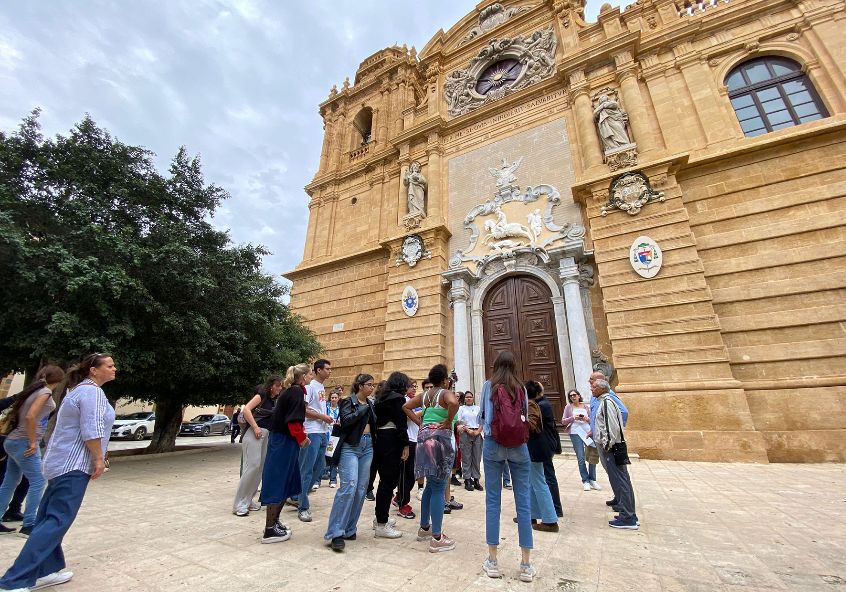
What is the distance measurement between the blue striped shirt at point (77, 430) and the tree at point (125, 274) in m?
4.69

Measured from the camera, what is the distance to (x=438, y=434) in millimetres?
3650

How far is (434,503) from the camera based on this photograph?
3.43 m

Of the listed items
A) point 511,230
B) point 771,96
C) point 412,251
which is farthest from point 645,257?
point 412,251

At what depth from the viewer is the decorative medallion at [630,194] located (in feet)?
31.9

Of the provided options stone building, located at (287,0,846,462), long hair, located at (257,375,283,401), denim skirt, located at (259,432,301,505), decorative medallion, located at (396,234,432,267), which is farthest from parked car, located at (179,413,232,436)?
denim skirt, located at (259,432,301,505)

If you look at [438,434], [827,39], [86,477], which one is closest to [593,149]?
[827,39]

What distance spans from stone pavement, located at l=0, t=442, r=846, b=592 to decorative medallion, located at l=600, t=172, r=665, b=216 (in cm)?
674

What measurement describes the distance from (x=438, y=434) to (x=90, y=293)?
7256mm

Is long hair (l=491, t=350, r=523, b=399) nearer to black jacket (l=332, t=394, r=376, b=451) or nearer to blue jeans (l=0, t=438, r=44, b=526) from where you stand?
black jacket (l=332, t=394, r=376, b=451)

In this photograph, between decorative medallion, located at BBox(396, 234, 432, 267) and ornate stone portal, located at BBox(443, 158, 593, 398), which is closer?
ornate stone portal, located at BBox(443, 158, 593, 398)

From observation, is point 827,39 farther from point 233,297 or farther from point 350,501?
point 233,297

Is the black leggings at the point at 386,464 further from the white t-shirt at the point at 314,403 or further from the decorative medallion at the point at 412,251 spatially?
the decorative medallion at the point at 412,251

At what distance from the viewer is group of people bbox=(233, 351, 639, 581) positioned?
3045 mm

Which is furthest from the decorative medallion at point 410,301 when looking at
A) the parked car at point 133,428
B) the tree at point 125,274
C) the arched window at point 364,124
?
the parked car at point 133,428
